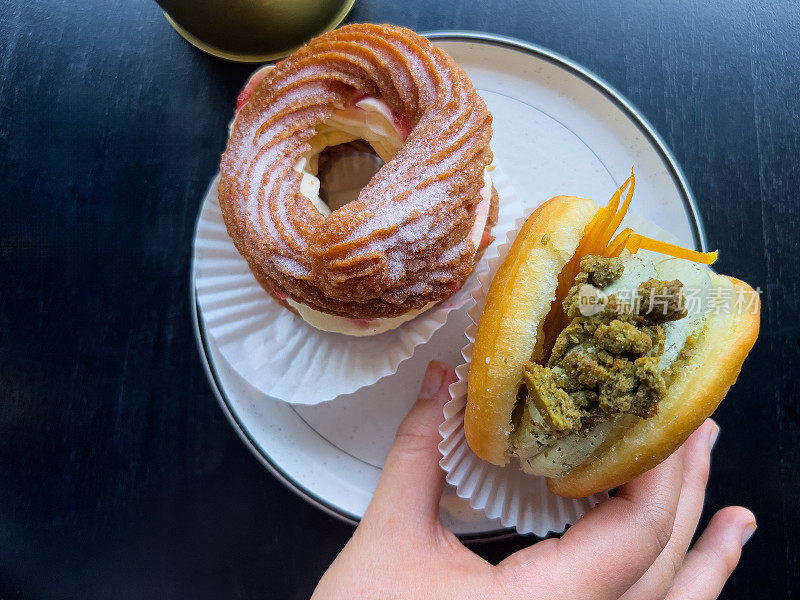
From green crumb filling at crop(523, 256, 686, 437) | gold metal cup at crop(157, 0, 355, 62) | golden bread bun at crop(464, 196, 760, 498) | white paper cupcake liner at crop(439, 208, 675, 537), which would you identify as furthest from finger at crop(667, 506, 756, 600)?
gold metal cup at crop(157, 0, 355, 62)

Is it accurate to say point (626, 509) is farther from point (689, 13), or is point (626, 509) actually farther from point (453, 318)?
point (689, 13)

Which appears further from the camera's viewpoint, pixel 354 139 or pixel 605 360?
pixel 354 139

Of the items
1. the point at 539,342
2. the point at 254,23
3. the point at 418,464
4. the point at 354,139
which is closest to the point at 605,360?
the point at 539,342

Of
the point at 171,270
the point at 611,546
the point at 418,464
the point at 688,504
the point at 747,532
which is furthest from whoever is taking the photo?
the point at 171,270

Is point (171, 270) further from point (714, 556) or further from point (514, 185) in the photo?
point (714, 556)

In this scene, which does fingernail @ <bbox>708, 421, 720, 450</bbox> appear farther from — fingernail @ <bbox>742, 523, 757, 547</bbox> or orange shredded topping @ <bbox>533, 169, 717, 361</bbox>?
orange shredded topping @ <bbox>533, 169, 717, 361</bbox>

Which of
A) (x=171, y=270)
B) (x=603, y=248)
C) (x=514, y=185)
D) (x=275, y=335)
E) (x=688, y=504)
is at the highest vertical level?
(x=603, y=248)

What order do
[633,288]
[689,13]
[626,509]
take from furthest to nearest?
[689,13] → [626,509] → [633,288]

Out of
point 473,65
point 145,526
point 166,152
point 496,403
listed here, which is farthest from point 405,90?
point 145,526
